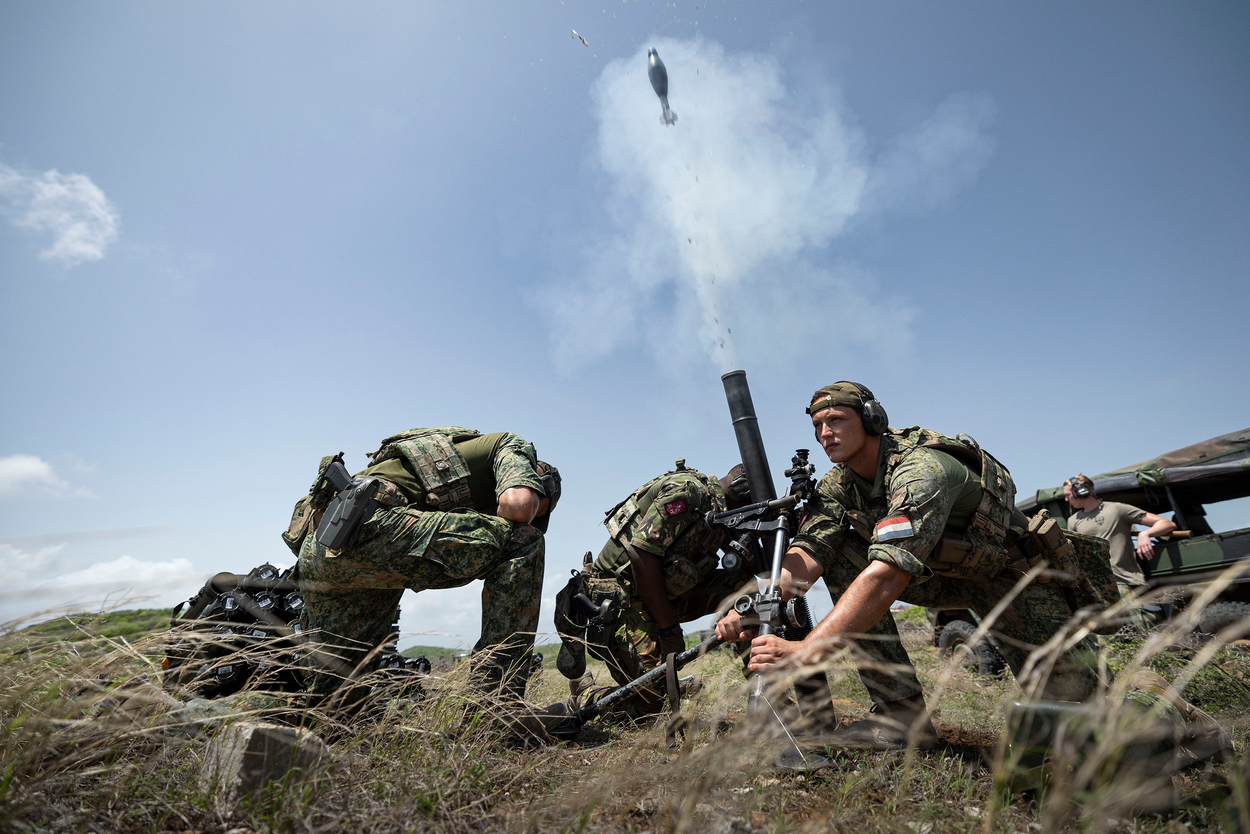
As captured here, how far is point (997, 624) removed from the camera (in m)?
3.71

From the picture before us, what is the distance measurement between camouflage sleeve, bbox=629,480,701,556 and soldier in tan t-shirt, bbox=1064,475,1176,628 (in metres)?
5.07

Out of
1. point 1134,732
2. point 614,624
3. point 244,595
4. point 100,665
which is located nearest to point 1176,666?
point 614,624

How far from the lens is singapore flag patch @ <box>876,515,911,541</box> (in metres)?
2.81

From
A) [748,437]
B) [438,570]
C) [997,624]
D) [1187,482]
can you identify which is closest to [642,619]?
[748,437]

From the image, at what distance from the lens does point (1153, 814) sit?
2.01m

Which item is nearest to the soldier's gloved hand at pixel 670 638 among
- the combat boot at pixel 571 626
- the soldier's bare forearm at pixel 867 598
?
the combat boot at pixel 571 626

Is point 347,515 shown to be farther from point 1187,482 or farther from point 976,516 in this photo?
point 1187,482

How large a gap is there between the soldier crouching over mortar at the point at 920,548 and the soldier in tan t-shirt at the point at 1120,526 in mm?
4132

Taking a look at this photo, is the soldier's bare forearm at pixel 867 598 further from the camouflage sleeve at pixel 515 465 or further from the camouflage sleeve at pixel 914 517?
the camouflage sleeve at pixel 515 465

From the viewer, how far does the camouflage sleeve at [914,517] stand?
109 inches

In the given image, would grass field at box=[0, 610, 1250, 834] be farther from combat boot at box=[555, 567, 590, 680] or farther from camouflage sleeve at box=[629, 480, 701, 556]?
combat boot at box=[555, 567, 590, 680]

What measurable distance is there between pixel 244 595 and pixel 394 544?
139 cm

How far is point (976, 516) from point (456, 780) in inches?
112

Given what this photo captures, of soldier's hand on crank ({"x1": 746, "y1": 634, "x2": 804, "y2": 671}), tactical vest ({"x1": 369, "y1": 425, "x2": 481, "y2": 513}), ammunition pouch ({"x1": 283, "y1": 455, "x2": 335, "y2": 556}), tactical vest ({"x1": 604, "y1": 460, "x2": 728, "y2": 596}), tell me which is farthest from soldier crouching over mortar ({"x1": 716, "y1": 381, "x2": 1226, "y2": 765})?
ammunition pouch ({"x1": 283, "y1": 455, "x2": 335, "y2": 556})
